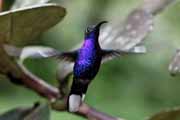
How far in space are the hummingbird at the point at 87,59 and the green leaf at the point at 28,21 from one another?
0.08 meters

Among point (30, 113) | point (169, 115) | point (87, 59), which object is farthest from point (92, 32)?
point (30, 113)

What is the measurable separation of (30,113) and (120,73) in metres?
1.61

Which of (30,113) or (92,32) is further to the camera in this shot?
(30,113)

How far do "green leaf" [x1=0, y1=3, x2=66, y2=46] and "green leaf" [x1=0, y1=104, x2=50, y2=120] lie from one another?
0.43 ft

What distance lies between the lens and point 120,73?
2.81 meters

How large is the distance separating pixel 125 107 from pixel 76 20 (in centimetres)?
39

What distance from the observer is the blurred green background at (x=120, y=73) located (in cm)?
260

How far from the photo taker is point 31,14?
94 centimetres

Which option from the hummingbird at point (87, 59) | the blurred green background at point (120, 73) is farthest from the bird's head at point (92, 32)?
the blurred green background at point (120, 73)

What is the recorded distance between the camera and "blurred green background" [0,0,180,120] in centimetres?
260

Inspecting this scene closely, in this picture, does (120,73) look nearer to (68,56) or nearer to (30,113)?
(30,113)

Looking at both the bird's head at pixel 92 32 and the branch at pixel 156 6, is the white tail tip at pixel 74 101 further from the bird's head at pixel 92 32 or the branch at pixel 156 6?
the branch at pixel 156 6

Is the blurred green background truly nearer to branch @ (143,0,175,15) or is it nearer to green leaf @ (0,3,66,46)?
branch @ (143,0,175,15)

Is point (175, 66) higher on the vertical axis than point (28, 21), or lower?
lower
